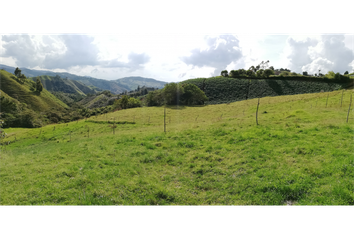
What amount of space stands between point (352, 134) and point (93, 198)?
17.3 m

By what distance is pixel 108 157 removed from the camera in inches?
566

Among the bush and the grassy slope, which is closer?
the bush

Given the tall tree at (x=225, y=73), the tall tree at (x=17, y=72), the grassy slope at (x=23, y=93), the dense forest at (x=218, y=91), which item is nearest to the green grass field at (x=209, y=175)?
the dense forest at (x=218, y=91)

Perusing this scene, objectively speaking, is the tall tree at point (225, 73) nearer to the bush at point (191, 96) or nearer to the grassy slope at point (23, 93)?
the bush at point (191, 96)

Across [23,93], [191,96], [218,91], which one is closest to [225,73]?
[218,91]

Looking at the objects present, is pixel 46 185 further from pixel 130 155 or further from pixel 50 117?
pixel 50 117

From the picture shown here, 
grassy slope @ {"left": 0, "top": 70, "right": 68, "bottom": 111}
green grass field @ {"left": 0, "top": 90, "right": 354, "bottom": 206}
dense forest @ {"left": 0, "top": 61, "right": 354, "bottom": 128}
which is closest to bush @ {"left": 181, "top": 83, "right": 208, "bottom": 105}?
dense forest @ {"left": 0, "top": 61, "right": 354, "bottom": 128}

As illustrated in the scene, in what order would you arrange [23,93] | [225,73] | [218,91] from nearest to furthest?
[218,91]
[225,73]
[23,93]

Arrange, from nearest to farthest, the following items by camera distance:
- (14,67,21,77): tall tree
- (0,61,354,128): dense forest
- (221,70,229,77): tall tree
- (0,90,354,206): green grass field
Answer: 1. (0,90,354,206): green grass field
2. (0,61,354,128): dense forest
3. (221,70,229,77): tall tree
4. (14,67,21,77): tall tree

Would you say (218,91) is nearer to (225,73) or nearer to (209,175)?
(225,73)

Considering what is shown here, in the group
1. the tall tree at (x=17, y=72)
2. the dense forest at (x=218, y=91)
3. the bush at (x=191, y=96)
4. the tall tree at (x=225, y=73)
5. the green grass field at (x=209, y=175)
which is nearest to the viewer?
the green grass field at (x=209, y=175)

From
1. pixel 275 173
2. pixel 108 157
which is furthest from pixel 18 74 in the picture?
pixel 275 173

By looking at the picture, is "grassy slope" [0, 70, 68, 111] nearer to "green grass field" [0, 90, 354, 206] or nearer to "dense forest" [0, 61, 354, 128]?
"dense forest" [0, 61, 354, 128]

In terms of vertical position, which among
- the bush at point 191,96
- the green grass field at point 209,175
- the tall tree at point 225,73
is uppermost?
the tall tree at point 225,73
